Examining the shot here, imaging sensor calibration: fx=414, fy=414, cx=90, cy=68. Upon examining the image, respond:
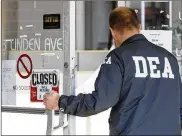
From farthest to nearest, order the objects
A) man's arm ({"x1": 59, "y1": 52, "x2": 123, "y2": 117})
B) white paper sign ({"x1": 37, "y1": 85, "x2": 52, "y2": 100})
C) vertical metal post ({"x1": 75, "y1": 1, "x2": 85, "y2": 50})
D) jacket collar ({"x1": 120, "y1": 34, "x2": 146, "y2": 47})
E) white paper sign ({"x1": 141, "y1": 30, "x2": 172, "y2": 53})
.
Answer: vertical metal post ({"x1": 75, "y1": 1, "x2": 85, "y2": 50}) → white paper sign ({"x1": 141, "y1": 30, "x2": 172, "y2": 53}) → white paper sign ({"x1": 37, "y1": 85, "x2": 52, "y2": 100}) → jacket collar ({"x1": 120, "y1": 34, "x2": 146, "y2": 47}) → man's arm ({"x1": 59, "y1": 52, "x2": 123, "y2": 117})

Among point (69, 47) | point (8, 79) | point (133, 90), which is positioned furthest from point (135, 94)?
point (8, 79)

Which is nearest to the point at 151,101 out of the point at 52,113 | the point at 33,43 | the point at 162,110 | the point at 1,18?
the point at 162,110

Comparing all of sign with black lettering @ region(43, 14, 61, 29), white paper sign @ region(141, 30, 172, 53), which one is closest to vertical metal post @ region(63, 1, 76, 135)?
sign with black lettering @ region(43, 14, 61, 29)

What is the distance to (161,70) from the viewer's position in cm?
248

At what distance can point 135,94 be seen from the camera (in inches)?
94.6

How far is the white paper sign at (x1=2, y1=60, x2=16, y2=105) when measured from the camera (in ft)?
10.1

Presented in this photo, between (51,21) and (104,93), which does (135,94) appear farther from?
(51,21)

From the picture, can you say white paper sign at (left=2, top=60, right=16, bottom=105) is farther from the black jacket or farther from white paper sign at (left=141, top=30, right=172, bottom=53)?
white paper sign at (left=141, top=30, right=172, bottom=53)

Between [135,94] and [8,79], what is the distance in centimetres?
112

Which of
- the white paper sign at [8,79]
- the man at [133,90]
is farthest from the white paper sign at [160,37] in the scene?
the white paper sign at [8,79]

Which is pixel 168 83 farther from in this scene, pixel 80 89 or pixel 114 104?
pixel 80 89

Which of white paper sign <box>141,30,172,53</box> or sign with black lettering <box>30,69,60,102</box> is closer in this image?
sign with black lettering <box>30,69,60,102</box>

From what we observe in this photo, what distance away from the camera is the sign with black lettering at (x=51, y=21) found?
3027 millimetres

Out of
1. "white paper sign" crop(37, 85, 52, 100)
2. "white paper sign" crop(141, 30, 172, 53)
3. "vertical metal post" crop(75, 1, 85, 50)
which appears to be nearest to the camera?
"white paper sign" crop(37, 85, 52, 100)
